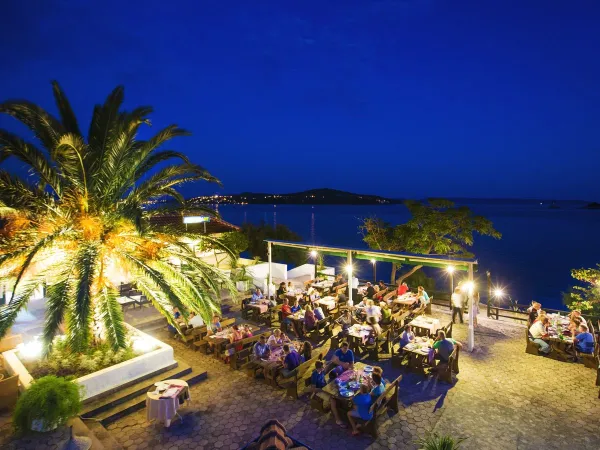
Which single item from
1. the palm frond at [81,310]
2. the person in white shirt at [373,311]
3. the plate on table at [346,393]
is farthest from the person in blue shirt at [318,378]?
the palm frond at [81,310]

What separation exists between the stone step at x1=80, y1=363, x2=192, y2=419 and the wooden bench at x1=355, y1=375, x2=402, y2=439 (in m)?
4.82

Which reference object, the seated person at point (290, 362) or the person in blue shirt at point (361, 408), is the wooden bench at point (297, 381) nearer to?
the seated person at point (290, 362)

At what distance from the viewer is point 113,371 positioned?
8.68 metres

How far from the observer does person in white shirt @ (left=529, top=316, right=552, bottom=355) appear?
10.6 metres

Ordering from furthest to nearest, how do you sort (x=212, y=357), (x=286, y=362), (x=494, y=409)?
(x=212, y=357) < (x=286, y=362) < (x=494, y=409)

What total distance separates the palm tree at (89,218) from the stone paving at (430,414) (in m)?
1.99

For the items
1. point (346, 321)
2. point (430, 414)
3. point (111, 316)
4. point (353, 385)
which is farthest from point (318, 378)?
point (111, 316)

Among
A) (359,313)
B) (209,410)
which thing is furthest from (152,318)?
(359,313)

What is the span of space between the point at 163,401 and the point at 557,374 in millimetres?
9508

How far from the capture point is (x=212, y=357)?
10.9 m

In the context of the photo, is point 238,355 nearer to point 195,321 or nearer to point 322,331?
point 195,321

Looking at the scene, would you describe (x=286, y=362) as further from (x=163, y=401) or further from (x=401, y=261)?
(x=401, y=261)

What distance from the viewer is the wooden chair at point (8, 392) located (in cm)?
781

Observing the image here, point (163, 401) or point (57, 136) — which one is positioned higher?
point (57, 136)
